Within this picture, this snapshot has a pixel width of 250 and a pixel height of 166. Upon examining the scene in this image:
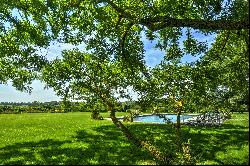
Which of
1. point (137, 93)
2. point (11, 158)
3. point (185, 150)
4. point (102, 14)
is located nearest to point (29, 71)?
Result: point (102, 14)

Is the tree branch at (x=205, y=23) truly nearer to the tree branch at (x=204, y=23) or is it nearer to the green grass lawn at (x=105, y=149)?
the tree branch at (x=204, y=23)

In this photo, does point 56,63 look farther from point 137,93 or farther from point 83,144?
point 137,93

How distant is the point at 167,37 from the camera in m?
29.5

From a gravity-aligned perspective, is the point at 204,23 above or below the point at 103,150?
above

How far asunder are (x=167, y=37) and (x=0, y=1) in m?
13.7

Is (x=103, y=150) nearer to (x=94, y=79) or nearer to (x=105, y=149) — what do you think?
(x=105, y=149)

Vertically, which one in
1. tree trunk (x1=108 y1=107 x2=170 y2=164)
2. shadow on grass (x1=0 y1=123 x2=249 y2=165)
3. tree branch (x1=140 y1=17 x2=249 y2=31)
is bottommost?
shadow on grass (x1=0 y1=123 x2=249 y2=165)

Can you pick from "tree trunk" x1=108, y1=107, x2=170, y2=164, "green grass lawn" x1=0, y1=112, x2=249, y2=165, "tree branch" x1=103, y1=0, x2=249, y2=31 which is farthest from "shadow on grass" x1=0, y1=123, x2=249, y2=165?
"tree branch" x1=103, y1=0, x2=249, y2=31

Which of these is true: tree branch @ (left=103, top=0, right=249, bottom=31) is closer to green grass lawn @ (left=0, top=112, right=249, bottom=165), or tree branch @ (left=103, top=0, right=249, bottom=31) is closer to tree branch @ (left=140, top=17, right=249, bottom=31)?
tree branch @ (left=140, top=17, right=249, bottom=31)

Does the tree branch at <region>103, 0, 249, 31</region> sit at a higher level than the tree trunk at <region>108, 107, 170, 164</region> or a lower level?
higher

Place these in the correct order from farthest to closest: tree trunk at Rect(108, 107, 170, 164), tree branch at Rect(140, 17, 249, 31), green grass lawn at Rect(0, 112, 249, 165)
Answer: green grass lawn at Rect(0, 112, 249, 165) → tree branch at Rect(140, 17, 249, 31) → tree trunk at Rect(108, 107, 170, 164)

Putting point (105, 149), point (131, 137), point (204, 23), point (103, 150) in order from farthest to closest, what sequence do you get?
point (105, 149), point (103, 150), point (204, 23), point (131, 137)

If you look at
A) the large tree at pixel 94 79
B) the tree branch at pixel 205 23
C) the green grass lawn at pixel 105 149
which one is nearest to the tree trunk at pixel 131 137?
the large tree at pixel 94 79

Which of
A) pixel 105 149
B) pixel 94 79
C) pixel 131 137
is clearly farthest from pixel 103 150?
pixel 131 137
